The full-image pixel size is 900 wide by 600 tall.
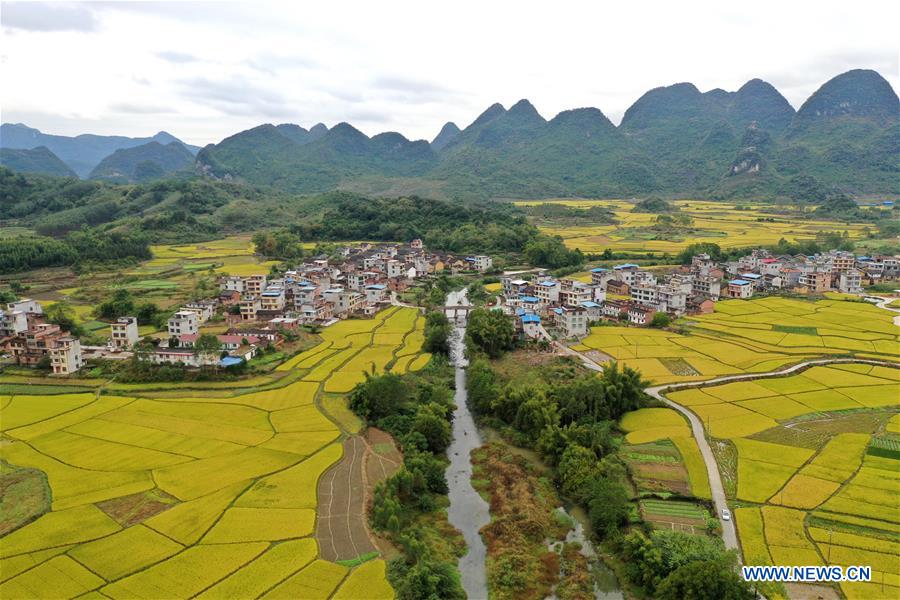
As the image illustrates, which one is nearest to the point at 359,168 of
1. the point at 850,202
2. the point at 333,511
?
the point at 850,202

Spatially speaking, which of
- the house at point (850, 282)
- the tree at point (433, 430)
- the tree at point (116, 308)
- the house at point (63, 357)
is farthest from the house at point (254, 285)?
the house at point (850, 282)

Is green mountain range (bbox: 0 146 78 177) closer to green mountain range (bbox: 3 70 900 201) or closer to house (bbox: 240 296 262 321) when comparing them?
green mountain range (bbox: 3 70 900 201)

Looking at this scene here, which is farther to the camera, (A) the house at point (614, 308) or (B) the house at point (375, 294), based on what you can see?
(B) the house at point (375, 294)

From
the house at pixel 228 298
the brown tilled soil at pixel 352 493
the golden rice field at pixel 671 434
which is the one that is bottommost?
the brown tilled soil at pixel 352 493

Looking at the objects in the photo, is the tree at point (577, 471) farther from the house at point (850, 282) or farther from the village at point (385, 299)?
the house at point (850, 282)

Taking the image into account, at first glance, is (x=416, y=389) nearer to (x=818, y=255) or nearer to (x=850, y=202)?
(x=818, y=255)

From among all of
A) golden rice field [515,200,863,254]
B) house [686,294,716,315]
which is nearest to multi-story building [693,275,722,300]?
house [686,294,716,315]
